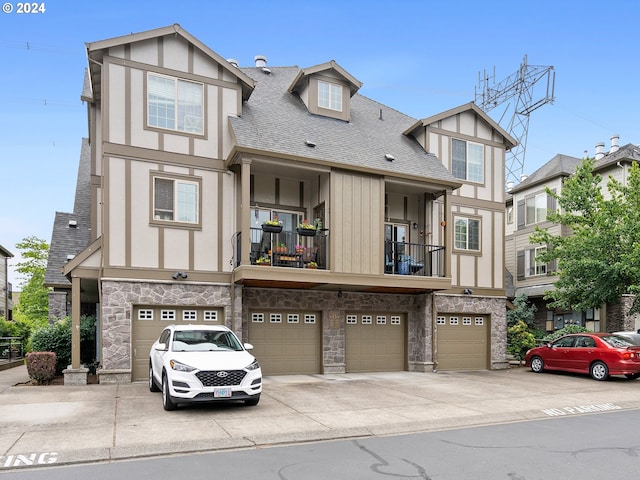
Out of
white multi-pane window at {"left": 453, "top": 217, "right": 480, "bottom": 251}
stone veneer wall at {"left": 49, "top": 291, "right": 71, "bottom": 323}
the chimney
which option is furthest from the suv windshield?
the chimney

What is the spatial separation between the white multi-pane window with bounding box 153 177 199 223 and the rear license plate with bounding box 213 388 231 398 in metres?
6.55

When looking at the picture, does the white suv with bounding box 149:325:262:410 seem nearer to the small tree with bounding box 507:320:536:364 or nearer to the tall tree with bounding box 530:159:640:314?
the tall tree with bounding box 530:159:640:314

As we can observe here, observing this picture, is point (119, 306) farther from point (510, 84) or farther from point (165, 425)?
point (510, 84)

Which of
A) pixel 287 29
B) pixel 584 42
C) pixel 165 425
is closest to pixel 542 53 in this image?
pixel 584 42

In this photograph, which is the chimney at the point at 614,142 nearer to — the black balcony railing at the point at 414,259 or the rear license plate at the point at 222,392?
the black balcony railing at the point at 414,259

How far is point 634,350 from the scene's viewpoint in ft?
51.6

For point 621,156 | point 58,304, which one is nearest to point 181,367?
point 58,304

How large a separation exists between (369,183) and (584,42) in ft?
30.9

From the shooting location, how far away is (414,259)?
1858 centimetres

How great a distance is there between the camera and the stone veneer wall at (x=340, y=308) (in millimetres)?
16281

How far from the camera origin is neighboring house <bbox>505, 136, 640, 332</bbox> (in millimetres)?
25297

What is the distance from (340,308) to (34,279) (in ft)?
82.4

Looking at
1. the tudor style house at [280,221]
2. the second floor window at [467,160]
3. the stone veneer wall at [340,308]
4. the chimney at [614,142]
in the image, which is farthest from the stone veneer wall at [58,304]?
the chimney at [614,142]

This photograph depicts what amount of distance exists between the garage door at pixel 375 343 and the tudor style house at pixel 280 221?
51 millimetres
